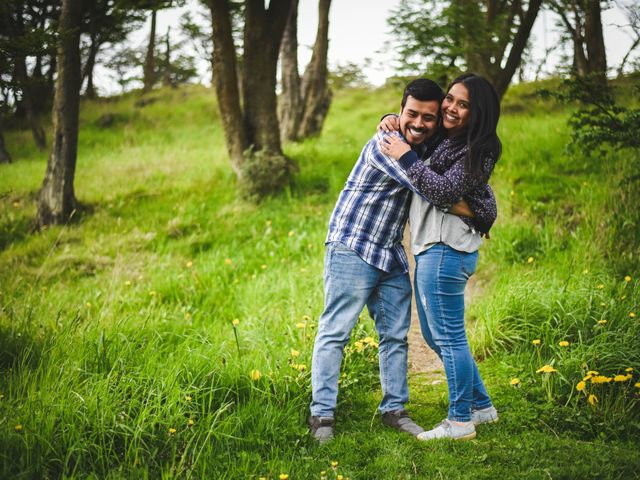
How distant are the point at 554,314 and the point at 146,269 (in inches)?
178

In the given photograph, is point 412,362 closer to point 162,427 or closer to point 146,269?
point 162,427

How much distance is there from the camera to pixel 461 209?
9.54ft

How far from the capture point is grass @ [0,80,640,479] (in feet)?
9.07

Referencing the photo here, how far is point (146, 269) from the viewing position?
6.20m

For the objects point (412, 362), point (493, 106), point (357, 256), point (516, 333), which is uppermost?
point (493, 106)

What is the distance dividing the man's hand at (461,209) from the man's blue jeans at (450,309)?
0.66 ft

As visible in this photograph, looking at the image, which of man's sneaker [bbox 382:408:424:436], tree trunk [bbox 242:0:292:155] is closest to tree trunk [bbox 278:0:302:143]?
tree trunk [bbox 242:0:292:155]

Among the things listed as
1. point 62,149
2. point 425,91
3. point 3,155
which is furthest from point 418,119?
point 3,155

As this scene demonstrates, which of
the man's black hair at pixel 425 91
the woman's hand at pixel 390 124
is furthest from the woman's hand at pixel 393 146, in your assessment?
the man's black hair at pixel 425 91

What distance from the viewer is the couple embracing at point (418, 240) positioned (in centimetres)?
284

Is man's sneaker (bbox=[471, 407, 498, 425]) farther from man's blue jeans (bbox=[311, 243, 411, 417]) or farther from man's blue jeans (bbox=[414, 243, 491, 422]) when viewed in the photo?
man's blue jeans (bbox=[311, 243, 411, 417])

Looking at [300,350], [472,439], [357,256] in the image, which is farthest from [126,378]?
[472,439]

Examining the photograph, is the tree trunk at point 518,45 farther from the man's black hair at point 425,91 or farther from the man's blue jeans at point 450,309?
the man's blue jeans at point 450,309

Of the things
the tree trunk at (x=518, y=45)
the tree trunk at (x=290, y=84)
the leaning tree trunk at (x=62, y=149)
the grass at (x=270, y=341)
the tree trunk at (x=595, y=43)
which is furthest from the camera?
the tree trunk at (x=290, y=84)
